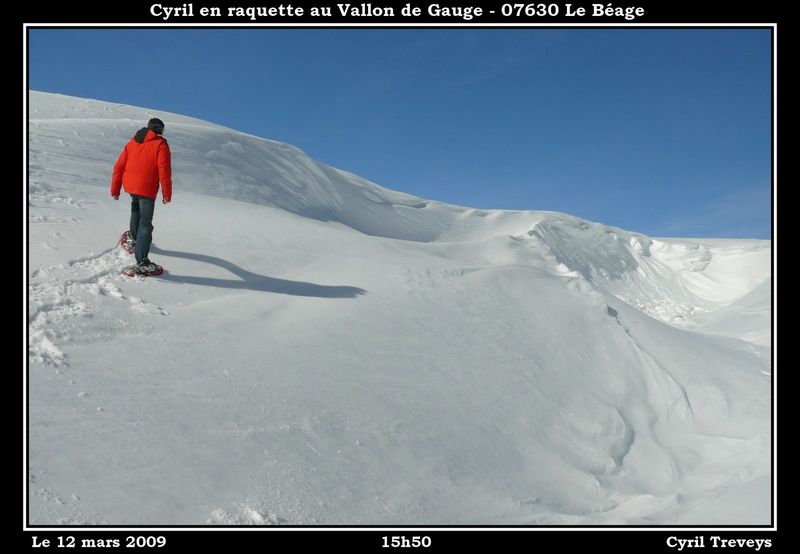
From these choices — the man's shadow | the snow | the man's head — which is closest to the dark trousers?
the snow

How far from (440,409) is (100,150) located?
6927 mm

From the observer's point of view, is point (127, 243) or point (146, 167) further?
point (127, 243)

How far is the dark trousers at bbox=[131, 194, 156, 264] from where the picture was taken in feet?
16.8

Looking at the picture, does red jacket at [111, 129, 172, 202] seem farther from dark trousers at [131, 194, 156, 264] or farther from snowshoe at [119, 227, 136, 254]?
snowshoe at [119, 227, 136, 254]

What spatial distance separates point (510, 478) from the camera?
4.34m

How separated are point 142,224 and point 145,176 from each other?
0.54 metres

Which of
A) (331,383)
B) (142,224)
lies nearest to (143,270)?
(142,224)

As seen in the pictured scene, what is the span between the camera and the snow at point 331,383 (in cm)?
326

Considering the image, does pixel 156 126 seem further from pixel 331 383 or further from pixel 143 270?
pixel 331 383

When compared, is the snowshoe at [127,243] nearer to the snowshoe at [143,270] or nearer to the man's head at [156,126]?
the snowshoe at [143,270]

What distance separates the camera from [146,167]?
535cm

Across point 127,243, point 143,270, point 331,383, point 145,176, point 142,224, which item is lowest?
point 331,383

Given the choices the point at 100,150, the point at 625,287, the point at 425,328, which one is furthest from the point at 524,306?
the point at 625,287

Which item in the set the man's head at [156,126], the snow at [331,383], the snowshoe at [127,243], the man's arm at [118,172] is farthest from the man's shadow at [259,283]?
the man's head at [156,126]
